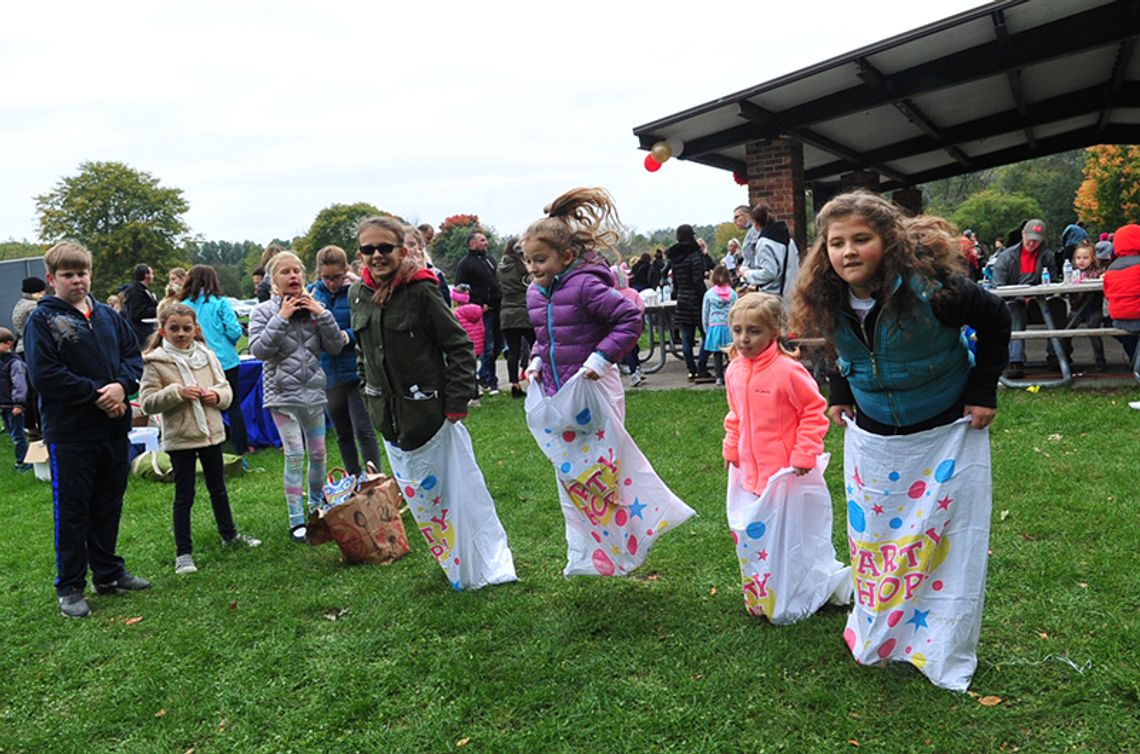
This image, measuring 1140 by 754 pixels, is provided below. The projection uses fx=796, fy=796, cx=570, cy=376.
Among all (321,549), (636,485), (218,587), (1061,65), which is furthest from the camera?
(1061,65)

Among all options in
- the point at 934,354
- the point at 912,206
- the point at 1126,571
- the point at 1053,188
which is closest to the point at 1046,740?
the point at 934,354

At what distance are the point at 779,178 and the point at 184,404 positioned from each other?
25.8 ft

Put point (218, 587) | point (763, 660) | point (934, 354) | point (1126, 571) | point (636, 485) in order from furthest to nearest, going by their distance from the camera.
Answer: point (218, 587) → point (636, 485) → point (1126, 571) → point (763, 660) → point (934, 354)

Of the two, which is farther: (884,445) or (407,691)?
(407,691)

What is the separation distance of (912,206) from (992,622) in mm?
16812

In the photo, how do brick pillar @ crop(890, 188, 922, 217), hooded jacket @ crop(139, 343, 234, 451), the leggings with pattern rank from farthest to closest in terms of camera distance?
brick pillar @ crop(890, 188, 922, 217) < the leggings with pattern < hooded jacket @ crop(139, 343, 234, 451)

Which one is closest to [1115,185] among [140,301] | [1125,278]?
[1125,278]

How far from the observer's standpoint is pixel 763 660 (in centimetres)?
316

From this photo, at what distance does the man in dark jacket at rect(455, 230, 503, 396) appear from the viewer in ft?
33.6

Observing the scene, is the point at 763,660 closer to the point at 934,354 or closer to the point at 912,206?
the point at 934,354

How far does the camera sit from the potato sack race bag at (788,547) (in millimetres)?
3318

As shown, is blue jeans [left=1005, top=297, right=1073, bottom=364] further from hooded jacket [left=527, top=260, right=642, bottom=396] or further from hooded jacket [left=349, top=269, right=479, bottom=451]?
hooded jacket [left=349, top=269, right=479, bottom=451]

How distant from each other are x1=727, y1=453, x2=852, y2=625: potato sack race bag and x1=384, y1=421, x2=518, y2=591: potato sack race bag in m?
1.36

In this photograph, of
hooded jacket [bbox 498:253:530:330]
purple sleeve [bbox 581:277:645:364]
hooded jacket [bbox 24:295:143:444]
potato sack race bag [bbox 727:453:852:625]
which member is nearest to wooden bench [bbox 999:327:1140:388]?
potato sack race bag [bbox 727:453:852:625]
